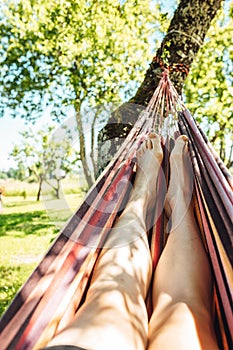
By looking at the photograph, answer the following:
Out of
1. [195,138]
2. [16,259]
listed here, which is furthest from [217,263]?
[16,259]

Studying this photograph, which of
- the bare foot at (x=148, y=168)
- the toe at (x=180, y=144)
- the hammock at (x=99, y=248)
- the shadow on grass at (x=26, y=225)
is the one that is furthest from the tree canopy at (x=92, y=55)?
the hammock at (x=99, y=248)

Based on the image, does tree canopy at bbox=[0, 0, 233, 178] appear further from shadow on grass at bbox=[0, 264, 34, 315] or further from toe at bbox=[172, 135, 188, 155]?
toe at bbox=[172, 135, 188, 155]

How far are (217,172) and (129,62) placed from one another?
19.7 ft

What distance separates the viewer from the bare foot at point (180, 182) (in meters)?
1.52

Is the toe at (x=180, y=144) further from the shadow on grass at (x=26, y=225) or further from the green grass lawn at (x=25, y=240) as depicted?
the shadow on grass at (x=26, y=225)

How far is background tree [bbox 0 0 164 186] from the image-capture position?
6320 millimetres

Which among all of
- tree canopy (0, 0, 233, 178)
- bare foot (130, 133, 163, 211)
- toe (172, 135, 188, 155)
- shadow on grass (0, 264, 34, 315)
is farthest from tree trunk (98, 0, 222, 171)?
tree canopy (0, 0, 233, 178)

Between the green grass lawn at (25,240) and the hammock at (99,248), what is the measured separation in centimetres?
26

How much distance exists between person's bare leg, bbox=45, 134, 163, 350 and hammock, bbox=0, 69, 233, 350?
0.14 feet

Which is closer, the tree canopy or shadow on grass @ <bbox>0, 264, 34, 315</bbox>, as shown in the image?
shadow on grass @ <bbox>0, 264, 34, 315</bbox>

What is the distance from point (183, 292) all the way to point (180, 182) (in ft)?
2.24

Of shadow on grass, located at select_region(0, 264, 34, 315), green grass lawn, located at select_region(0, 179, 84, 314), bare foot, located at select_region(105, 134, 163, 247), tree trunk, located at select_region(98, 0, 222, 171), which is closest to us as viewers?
bare foot, located at select_region(105, 134, 163, 247)

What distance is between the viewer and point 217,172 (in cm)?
137

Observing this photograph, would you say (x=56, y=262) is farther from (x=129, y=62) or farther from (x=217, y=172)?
(x=129, y=62)
